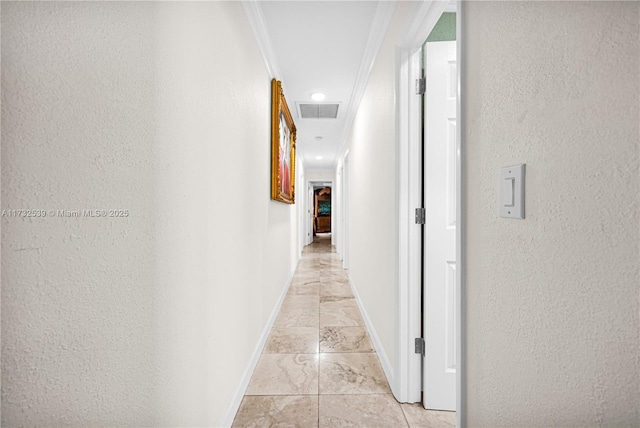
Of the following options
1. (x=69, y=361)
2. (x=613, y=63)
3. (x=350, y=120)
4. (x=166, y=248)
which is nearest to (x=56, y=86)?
(x=166, y=248)

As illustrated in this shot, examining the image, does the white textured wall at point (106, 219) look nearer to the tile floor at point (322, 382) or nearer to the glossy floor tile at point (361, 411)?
the tile floor at point (322, 382)

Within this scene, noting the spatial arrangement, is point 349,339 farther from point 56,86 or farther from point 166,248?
point 56,86

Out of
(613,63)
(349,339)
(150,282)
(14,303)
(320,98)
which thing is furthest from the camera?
(320,98)

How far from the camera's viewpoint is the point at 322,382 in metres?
1.95

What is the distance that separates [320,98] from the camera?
12.0 feet

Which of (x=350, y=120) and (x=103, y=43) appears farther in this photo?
(x=350, y=120)

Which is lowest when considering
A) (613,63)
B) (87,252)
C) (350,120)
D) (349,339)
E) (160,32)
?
(349,339)

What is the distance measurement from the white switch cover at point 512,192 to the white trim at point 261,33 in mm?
1752

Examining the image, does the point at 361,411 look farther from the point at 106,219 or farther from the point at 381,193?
the point at 106,219

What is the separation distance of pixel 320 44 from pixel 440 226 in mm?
1701

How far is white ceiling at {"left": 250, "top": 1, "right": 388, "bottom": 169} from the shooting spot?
207cm

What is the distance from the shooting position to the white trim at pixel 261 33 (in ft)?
6.39

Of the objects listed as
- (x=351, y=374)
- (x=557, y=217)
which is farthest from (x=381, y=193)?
(x=557, y=217)

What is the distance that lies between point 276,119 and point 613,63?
8.22ft
